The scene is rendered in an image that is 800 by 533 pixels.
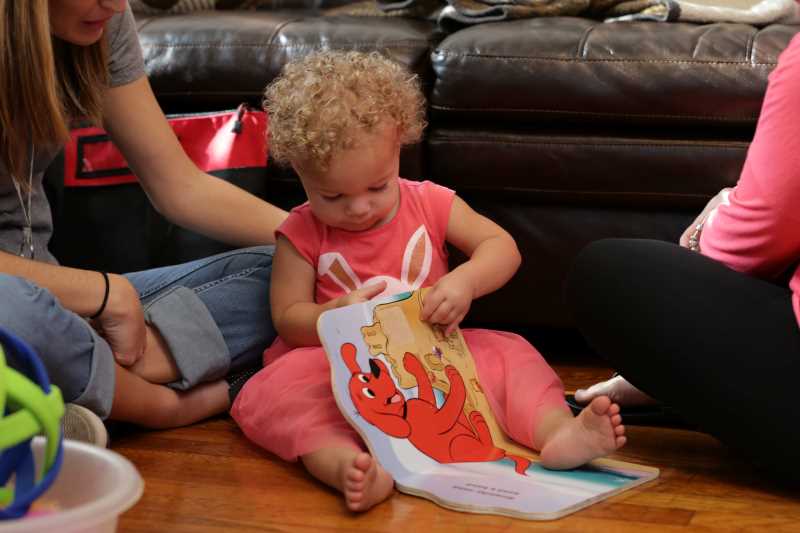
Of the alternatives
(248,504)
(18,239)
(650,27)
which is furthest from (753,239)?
(18,239)

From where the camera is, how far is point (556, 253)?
1848mm

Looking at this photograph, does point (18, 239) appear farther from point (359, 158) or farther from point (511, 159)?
point (511, 159)

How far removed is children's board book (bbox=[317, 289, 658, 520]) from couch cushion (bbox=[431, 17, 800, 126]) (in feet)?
1.80

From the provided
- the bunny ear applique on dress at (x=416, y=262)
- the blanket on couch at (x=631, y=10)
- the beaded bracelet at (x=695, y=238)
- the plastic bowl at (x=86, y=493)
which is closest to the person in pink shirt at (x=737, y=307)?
the beaded bracelet at (x=695, y=238)

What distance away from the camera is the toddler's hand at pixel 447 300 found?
4.51ft

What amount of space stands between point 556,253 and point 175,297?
2.10ft

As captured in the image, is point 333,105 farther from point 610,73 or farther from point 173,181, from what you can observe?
point 610,73

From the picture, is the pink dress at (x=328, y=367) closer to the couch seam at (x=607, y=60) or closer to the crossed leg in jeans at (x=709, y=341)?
the crossed leg in jeans at (x=709, y=341)

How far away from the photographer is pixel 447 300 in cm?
138

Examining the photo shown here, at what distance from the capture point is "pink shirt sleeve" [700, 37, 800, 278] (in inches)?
45.8

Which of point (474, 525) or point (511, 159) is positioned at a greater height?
point (511, 159)

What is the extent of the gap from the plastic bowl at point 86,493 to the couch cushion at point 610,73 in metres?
1.05

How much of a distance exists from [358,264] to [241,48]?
26.2 inches

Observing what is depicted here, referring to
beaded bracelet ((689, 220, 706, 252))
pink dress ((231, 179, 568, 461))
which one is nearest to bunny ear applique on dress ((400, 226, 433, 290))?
pink dress ((231, 179, 568, 461))
